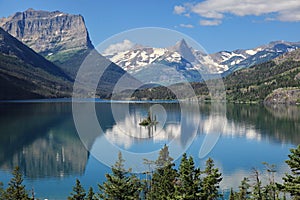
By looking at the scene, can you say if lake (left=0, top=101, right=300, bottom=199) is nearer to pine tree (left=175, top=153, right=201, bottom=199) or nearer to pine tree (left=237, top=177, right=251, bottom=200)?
pine tree (left=237, top=177, right=251, bottom=200)

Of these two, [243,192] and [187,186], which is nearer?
[187,186]

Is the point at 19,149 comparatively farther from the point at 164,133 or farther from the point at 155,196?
the point at 155,196

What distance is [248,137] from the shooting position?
361 ft

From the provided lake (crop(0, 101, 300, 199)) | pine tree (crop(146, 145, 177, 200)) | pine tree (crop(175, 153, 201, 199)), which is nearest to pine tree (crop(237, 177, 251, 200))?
pine tree (crop(146, 145, 177, 200))

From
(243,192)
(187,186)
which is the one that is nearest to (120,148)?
(243,192)

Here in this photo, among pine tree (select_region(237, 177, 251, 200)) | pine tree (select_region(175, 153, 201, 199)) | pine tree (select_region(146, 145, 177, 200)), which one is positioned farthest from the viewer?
pine tree (select_region(237, 177, 251, 200))

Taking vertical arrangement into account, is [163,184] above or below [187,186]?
below

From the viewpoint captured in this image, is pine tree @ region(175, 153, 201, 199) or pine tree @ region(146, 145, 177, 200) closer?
pine tree @ region(175, 153, 201, 199)

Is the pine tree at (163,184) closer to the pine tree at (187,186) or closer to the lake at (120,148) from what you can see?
the pine tree at (187,186)

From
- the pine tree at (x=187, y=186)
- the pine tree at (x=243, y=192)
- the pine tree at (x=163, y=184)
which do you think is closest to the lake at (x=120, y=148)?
the pine tree at (x=243, y=192)

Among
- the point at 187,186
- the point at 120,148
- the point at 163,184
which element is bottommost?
the point at 120,148

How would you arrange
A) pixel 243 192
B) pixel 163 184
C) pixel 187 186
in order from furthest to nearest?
pixel 243 192 < pixel 163 184 < pixel 187 186

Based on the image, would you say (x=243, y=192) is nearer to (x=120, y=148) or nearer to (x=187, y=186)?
(x=187, y=186)

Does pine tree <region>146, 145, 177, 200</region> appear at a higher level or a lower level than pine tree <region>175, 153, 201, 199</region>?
lower
